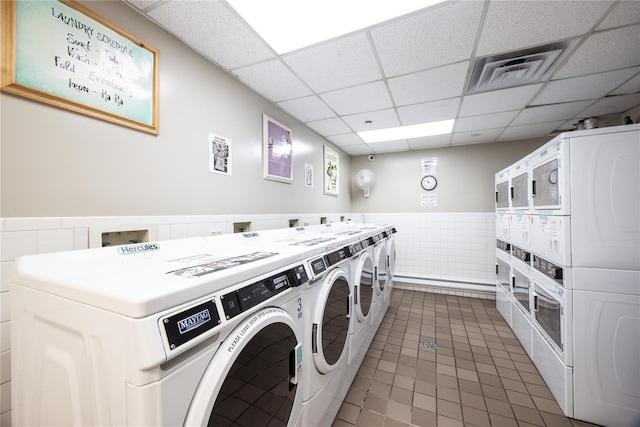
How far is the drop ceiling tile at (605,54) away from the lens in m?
1.66

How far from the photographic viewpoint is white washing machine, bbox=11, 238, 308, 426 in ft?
1.76

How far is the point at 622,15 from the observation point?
1485mm

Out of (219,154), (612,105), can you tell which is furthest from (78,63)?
(612,105)

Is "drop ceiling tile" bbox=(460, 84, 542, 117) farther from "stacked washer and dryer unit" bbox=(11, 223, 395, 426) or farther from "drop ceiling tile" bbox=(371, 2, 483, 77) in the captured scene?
"stacked washer and dryer unit" bbox=(11, 223, 395, 426)

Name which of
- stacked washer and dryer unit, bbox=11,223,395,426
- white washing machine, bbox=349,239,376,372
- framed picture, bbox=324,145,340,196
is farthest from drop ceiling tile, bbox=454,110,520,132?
stacked washer and dryer unit, bbox=11,223,395,426

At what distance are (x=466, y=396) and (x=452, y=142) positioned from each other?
144 inches

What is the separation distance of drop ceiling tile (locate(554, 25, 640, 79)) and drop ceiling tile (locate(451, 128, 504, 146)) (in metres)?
1.54

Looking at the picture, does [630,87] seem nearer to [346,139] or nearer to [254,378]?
[346,139]

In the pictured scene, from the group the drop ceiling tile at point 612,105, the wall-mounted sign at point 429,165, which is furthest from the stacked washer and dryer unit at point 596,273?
the wall-mounted sign at point 429,165

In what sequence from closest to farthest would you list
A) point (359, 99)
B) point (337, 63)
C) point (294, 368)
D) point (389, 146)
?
point (294, 368)
point (337, 63)
point (359, 99)
point (389, 146)

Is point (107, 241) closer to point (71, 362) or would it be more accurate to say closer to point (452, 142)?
point (71, 362)

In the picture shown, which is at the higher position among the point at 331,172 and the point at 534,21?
the point at 534,21

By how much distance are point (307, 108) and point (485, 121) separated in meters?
2.33

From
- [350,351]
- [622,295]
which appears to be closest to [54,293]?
[350,351]
